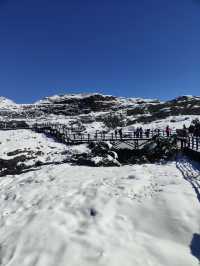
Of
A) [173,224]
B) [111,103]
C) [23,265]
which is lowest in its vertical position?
[23,265]

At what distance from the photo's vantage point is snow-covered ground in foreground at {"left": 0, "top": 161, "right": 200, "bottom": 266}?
814cm

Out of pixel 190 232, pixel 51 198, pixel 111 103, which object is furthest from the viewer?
pixel 111 103

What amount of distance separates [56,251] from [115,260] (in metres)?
1.61

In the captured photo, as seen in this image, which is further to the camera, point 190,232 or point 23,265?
point 190,232

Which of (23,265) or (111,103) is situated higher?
(111,103)

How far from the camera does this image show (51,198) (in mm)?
12766

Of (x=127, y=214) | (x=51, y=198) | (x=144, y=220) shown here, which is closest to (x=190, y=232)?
(x=144, y=220)

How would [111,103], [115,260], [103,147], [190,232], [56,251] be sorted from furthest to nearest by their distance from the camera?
[111,103] → [103,147] → [190,232] → [56,251] → [115,260]

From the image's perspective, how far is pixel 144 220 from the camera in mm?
9891

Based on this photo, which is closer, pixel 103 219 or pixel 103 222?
pixel 103 222

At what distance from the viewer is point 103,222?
9891 millimetres

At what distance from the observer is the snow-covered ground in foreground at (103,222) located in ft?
26.7

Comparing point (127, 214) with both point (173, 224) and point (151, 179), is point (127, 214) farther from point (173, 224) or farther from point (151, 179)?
point (151, 179)

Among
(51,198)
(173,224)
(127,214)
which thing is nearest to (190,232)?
(173,224)
